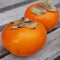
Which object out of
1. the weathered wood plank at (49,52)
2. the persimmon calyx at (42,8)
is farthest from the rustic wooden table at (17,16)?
the persimmon calyx at (42,8)

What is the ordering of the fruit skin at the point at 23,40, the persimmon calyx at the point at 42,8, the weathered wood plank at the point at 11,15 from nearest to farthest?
the fruit skin at the point at 23,40 < the persimmon calyx at the point at 42,8 < the weathered wood plank at the point at 11,15

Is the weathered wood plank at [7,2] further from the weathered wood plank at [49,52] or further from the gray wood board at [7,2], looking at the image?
the weathered wood plank at [49,52]

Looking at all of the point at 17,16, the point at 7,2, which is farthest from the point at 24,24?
the point at 7,2

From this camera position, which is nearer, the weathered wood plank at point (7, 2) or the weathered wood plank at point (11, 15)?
the weathered wood plank at point (11, 15)

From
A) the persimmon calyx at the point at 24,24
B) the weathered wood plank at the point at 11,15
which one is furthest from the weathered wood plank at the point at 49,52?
the weathered wood plank at the point at 11,15

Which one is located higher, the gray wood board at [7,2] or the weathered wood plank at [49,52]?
the gray wood board at [7,2]

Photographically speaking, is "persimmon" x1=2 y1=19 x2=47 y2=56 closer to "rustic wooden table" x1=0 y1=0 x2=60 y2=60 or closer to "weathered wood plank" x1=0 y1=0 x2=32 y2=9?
"rustic wooden table" x1=0 y1=0 x2=60 y2=60

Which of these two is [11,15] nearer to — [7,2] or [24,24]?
[7,2]

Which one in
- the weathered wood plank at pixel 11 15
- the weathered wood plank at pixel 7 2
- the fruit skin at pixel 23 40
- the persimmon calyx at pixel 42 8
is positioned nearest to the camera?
the fruit skin at pixel 23 40

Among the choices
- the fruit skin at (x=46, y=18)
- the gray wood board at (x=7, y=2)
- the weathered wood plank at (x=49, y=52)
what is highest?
the fruit skin at (x=46, y=18)
